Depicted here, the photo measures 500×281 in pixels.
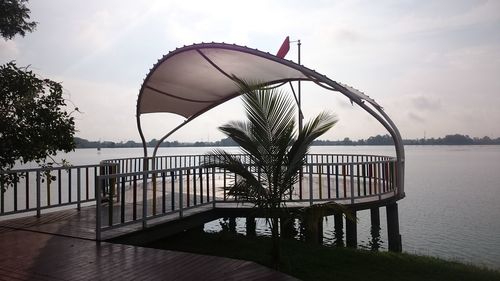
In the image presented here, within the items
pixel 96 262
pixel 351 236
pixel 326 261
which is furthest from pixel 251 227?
pixel 96 262

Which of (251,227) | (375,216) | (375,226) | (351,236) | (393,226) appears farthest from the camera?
(375,226)

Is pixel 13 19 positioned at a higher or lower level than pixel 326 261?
higher

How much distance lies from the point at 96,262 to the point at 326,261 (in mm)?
3683

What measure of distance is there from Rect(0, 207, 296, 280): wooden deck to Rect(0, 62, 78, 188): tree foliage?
153cm

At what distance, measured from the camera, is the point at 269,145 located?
620cm

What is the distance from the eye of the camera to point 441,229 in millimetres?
14773

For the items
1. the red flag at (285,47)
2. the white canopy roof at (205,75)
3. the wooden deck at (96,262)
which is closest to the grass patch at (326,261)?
the wooden deck at (96,262)

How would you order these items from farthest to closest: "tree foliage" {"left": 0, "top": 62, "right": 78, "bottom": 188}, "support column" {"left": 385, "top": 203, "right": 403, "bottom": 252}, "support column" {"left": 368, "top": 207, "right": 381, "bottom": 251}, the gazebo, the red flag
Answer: the red flag < "support column" {"left": 368, "top": 207, "right": 381, "bottom": 251} < "support column" {"left": 385, "top": 203, "right": 403, "bottom": 252} < the gazebo < "tree foliage" {"left": 0, "top": 62, "right": 78, "bottom": 188}

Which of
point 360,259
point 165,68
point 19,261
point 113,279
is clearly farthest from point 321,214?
point 165,68

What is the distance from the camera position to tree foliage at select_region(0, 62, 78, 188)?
7664mm

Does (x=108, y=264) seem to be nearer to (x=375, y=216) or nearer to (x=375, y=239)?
(x=375, y=216)

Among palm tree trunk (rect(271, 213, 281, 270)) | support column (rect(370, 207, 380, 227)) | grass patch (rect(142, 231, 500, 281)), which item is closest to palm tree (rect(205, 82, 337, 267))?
palm tree trunk (rect(271, 213, 281, 270))

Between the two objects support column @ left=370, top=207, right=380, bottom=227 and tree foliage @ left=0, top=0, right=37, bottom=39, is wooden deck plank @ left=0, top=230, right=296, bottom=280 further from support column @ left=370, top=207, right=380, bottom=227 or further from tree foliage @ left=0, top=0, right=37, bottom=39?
support column @ left=370, top=207, right=380, bottom=227

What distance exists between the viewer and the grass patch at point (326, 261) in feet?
21.0
